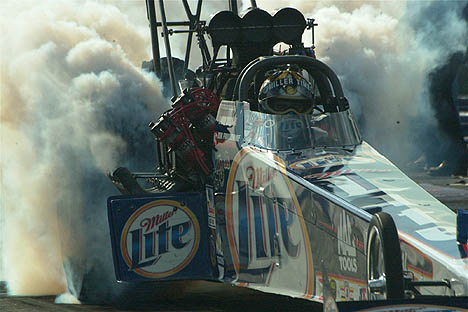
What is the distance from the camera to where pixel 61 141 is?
11.4 meters

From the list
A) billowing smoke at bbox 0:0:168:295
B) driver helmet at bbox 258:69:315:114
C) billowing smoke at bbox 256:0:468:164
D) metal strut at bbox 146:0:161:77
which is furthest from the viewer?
billowing smoke at bbox 256:0:468:164

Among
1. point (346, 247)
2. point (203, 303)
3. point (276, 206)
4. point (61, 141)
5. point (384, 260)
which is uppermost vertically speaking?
point (61, 141)

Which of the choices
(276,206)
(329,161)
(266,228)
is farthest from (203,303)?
(329,161)

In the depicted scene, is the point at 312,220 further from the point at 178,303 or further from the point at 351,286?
the point at 178,303

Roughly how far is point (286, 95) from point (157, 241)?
7.04 feet

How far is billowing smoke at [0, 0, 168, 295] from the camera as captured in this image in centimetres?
1101

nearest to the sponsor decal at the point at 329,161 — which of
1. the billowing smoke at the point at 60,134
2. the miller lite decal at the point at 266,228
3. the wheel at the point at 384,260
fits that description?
the miller lite decal at the point at 266,228

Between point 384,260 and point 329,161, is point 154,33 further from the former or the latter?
point 384,260

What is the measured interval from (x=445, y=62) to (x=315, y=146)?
1983 centimetres

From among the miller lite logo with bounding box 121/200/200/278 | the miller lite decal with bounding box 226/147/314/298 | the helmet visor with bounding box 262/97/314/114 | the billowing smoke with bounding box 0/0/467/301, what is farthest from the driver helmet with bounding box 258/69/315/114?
the billowing smoke with bounding box 0/0/467/301

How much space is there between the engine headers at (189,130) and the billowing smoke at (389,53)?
13.4 meters

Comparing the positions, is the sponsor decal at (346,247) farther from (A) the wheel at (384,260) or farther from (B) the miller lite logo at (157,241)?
(B) the miller lite logo at (157,241)

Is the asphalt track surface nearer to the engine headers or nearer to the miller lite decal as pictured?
the miller lite decal

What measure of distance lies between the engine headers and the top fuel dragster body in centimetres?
1
